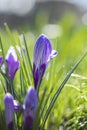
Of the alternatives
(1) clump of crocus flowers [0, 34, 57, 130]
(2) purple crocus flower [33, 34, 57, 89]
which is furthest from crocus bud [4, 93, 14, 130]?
(2) purple crocus flower [33, 34, 57, 89]

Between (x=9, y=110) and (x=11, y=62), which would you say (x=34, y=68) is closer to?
(x=11, y=62)

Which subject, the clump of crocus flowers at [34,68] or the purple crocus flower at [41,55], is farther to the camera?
the purple crocus flower at [41,55]

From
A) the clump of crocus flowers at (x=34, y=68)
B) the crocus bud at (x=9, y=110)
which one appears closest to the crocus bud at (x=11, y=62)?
the clump of crocus flowers at (x=34, y=68)

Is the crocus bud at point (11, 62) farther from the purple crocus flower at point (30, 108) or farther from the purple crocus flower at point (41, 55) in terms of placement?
the purple crocus flower at point (30, 108)

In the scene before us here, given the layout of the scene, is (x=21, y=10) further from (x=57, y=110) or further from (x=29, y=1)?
(x=57, y=110)

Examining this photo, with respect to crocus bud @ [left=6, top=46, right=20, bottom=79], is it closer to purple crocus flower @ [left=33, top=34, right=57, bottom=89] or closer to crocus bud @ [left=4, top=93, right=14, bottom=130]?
purple crocus flower @ [left=33, top=34, right=57, bottom=89]

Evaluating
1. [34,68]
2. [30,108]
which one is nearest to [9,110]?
[30,108]
